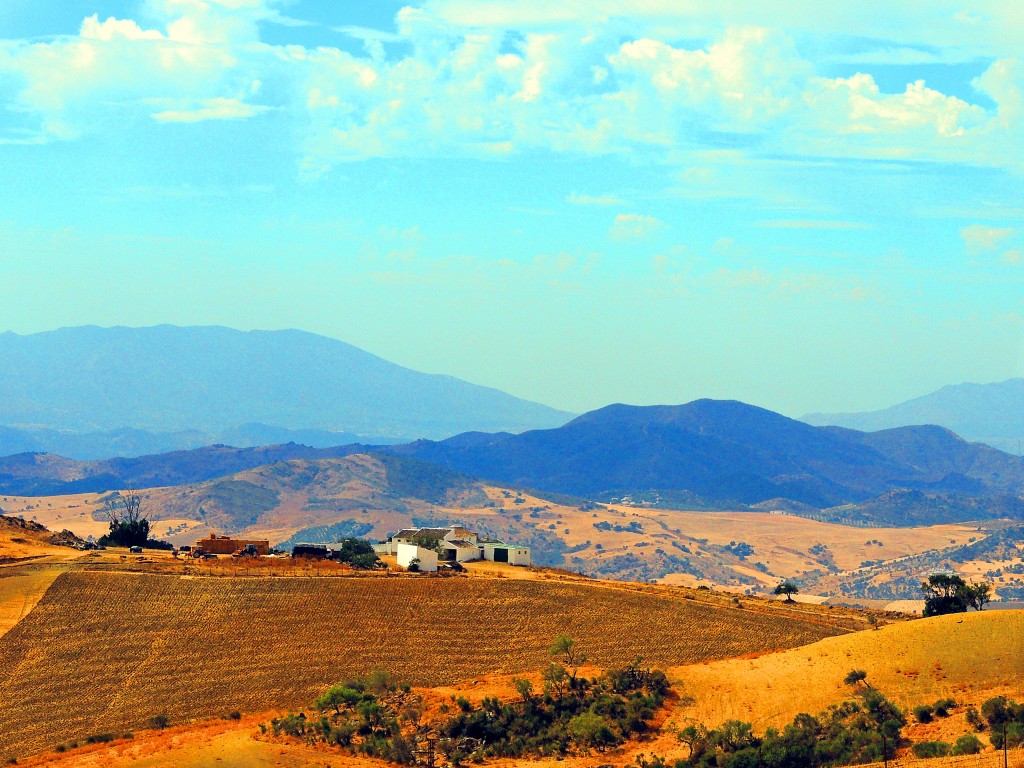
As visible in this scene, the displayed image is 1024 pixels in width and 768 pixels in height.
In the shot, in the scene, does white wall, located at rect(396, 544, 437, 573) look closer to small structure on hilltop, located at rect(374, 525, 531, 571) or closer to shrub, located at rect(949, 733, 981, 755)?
small structure on hilltop, located at rect(374, 525, 531, 571)

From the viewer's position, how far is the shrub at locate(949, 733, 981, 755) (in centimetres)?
5631

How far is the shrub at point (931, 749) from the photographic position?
188ft

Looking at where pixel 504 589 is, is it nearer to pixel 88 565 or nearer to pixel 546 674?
pixel 546 674

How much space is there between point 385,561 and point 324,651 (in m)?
28.5

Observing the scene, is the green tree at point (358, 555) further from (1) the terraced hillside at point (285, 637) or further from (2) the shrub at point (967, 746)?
(2) the shrub at point (967, 746)

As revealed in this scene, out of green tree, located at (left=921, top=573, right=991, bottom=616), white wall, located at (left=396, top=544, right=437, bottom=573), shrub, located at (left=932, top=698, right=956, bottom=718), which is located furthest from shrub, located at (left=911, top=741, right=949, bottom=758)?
white wall, located at (left=396, top=544, right=437, bottom=573)

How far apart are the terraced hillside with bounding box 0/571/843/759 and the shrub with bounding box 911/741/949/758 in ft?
64.1

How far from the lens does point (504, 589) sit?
88.5 m

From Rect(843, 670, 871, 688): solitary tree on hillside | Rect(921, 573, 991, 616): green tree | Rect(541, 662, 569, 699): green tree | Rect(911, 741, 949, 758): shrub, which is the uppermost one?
Rect(921, 573, 991, 616): green tree

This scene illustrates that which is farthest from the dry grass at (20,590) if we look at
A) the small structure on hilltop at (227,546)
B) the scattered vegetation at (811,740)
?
the scattered vegetation at (811,740)

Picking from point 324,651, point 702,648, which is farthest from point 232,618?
point 702,648

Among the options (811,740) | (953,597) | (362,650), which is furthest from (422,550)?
(811,740)

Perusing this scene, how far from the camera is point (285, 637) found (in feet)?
259

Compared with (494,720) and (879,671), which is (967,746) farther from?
(494,720)
